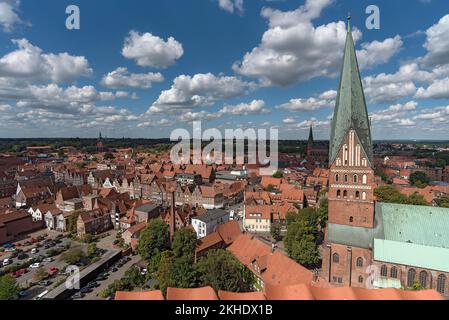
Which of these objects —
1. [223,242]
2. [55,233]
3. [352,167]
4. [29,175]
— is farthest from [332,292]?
[29,175]

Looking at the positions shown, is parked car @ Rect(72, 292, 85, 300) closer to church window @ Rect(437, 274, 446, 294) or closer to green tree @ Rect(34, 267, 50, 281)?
green tree @ Rect(34, 267, 50, 281)

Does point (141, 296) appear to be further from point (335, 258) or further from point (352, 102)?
point (352, 102)

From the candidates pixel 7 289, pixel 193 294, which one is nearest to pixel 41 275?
pixel 7 289

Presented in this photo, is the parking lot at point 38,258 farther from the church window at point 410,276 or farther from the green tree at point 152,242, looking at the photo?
the church window at point 410,276

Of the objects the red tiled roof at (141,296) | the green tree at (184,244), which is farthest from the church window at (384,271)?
the red tiled roof at (141,296)

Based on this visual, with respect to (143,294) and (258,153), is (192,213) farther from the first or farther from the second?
(258,153)

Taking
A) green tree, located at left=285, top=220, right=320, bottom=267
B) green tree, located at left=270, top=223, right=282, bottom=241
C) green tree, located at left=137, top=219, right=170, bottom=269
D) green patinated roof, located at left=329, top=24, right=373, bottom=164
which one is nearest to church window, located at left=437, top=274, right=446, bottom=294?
green patinated roof, located at left=329, top=24, right=373, bottom=164
